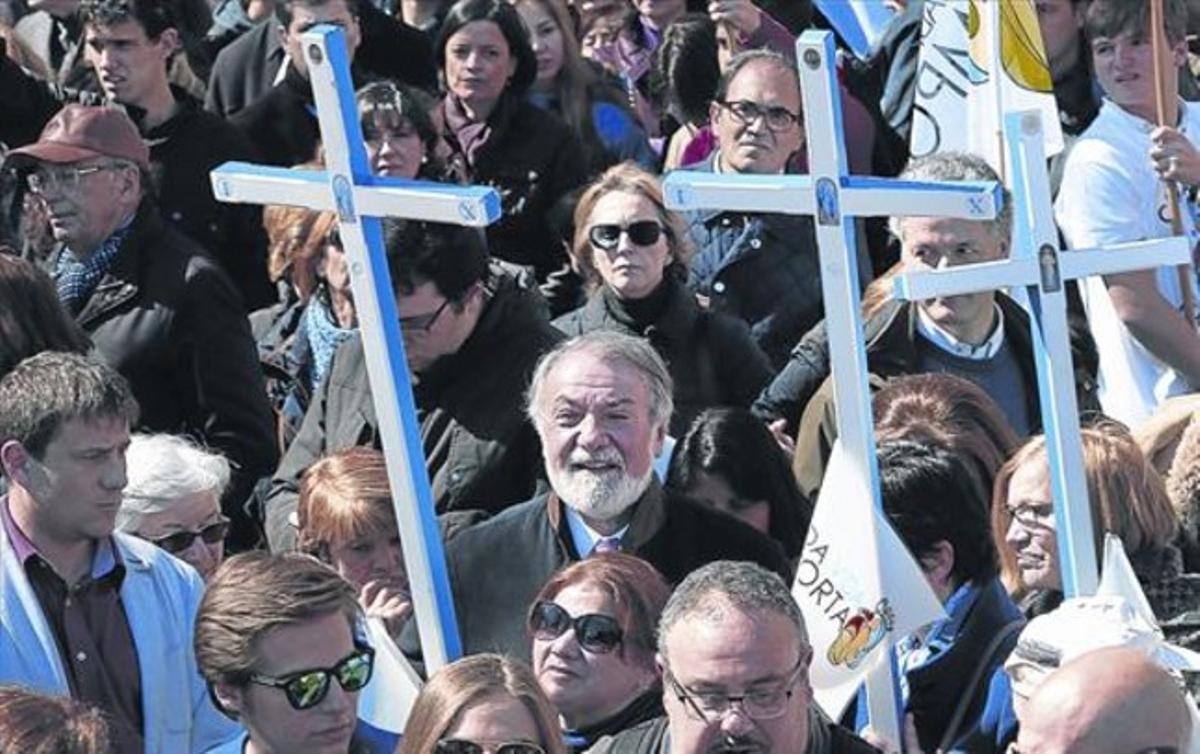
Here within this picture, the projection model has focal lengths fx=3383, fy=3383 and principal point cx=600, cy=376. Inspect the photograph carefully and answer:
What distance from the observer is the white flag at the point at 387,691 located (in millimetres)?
7047

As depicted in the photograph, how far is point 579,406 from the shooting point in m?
7.27

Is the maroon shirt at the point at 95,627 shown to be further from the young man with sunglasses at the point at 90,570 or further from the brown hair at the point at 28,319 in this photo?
the brown hair at the point at 28,319

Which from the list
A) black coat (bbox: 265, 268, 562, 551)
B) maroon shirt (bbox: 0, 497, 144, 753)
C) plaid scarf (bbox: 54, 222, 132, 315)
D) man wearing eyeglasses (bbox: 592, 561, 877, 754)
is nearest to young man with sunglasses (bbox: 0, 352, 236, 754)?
maroon shirt (bbox: 0, 497, 144, 753)

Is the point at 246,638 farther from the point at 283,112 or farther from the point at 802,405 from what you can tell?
the point at 283,112

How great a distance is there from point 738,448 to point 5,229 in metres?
3.00

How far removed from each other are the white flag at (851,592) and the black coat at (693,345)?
1931 millimetres

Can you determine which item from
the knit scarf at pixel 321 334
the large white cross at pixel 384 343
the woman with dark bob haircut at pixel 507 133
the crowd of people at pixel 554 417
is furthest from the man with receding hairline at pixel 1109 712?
the woman with dark bob haircut at pixel 507 133

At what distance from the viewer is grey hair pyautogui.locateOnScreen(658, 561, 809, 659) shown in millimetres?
→ 6176

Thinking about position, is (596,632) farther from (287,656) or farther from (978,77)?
(978,77)

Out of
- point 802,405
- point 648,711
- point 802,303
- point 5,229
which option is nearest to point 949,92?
point 802,303

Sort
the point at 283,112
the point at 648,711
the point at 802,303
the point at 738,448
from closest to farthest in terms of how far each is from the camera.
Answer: the point at 648,711 → the point at 738,448 → the point at 802,303 → the point at 283,112

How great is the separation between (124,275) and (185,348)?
268 millimetres

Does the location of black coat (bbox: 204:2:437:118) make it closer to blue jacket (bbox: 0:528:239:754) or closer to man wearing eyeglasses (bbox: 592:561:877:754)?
blue jacket (bbox: 0:528:239:754)

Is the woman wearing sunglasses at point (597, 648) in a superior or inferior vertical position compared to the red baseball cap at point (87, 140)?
inferior
